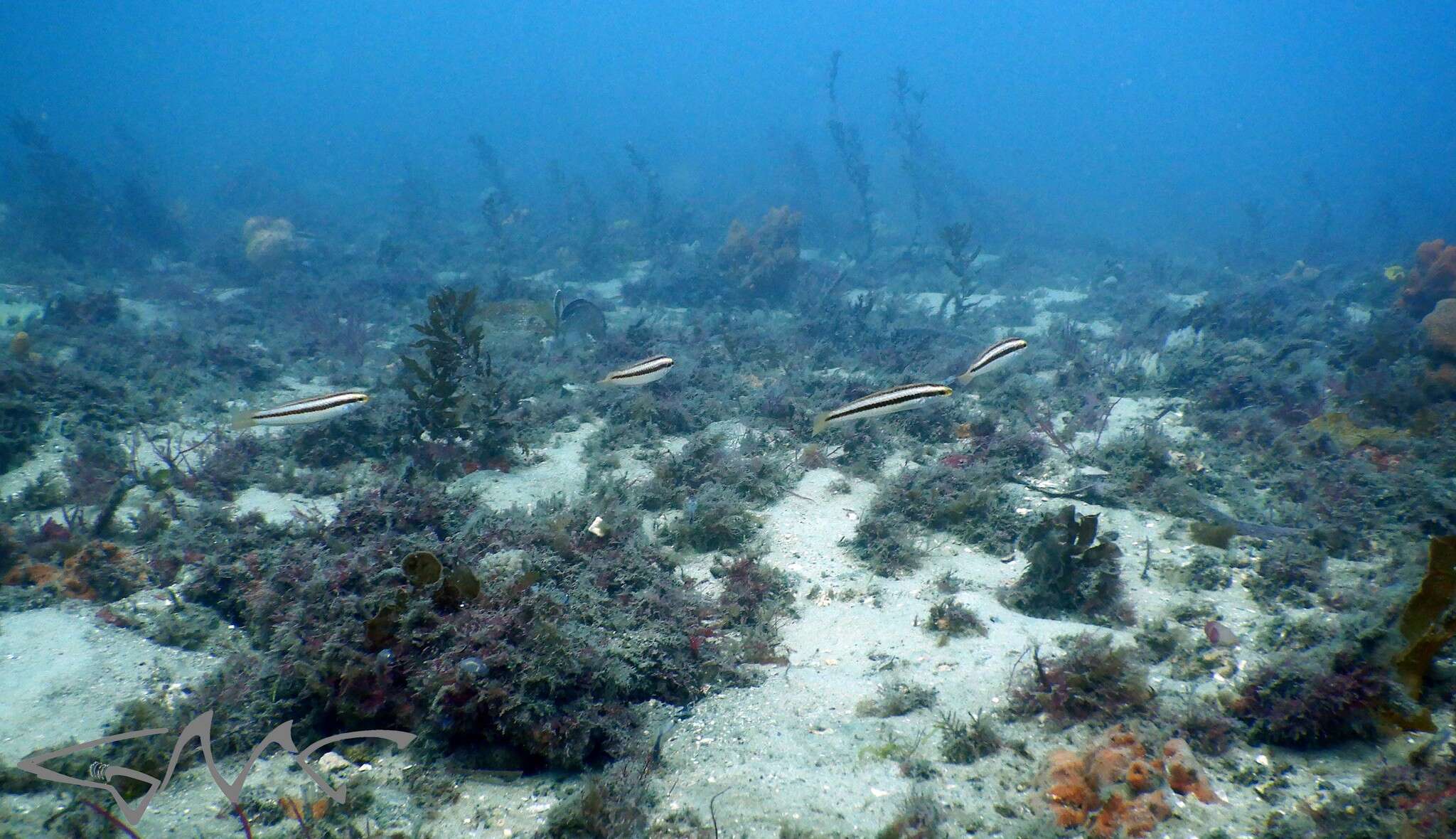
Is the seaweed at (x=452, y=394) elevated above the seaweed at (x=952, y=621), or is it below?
Result: above

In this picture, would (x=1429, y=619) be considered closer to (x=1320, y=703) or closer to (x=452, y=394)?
(x=1320, y=703)

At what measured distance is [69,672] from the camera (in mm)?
3838

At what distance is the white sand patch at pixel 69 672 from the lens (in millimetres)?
3375

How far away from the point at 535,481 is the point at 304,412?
251cm

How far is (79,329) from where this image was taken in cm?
1252

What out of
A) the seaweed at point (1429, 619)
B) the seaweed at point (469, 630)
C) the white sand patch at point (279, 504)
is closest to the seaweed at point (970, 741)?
the seaweed at point (469, 630)

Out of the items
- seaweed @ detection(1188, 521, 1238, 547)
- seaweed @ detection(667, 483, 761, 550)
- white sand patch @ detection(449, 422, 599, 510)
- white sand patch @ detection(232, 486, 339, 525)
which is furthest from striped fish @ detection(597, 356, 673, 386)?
seaweed @ detection(1188, 521, 1238, 547)

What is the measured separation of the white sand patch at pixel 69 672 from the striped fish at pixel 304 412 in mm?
1870

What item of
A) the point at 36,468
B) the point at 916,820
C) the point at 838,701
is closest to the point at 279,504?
the point at 36,468

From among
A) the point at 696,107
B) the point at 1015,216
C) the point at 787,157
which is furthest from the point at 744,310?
the point at 696,107

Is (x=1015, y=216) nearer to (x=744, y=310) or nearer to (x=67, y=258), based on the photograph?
(x=744, y=310)

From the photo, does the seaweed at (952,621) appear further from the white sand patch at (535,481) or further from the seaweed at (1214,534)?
the white sand patch at (535,481)

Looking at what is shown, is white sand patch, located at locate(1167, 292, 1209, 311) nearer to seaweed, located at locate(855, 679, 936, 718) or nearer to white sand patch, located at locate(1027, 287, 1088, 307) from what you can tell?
white sand patch, located at locate(1027, 287, 1088, 307)

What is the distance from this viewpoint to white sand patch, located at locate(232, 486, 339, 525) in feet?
20.2
